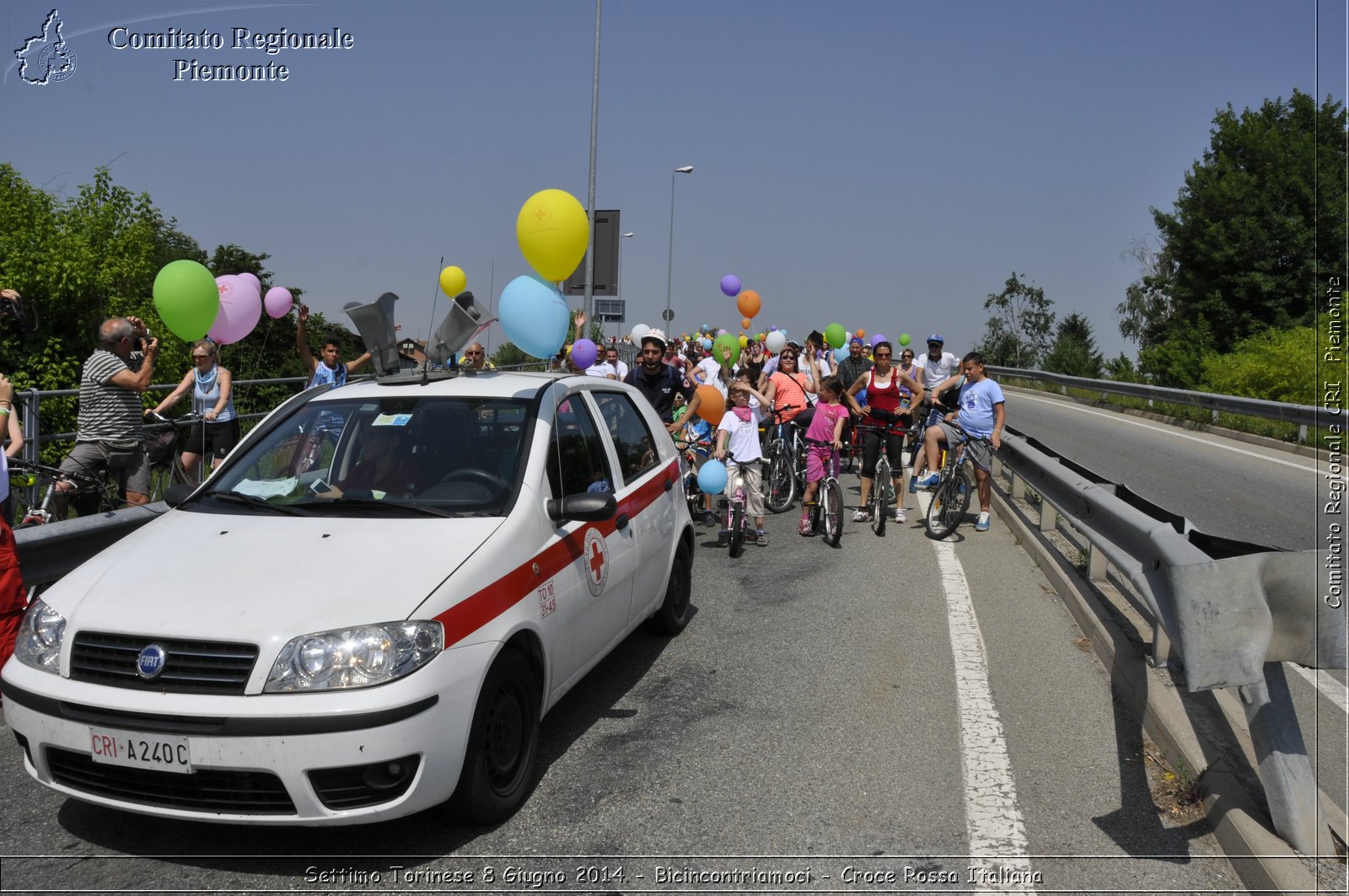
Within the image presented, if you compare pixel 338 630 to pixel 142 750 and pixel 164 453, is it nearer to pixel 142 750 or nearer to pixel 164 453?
pixel 142 750

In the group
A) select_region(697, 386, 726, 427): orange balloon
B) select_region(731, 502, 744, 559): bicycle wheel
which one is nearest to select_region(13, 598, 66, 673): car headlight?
select_region(731, 502, 744, 559): bicycle wheel

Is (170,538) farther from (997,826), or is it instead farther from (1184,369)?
(1184,369)

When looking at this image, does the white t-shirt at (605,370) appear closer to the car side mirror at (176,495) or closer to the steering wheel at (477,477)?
the car side mirror at (176,495)

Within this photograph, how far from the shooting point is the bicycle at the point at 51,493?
7.46 meters

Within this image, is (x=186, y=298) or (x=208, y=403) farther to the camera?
(x=208, y=403)

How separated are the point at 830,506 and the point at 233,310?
5.75 m

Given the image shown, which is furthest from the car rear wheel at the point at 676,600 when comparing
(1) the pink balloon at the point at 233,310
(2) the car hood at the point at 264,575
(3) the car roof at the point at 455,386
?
(1) the pink balloon at the point at 233,310

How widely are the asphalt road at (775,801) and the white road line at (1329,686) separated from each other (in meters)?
1.09

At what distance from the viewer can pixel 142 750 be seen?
3.49 meters

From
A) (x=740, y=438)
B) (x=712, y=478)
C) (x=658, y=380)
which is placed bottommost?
(x=712, y=478)

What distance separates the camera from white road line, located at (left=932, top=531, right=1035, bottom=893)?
3.83m

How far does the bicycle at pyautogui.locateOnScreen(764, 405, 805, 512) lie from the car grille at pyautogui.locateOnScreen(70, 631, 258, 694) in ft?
31.4

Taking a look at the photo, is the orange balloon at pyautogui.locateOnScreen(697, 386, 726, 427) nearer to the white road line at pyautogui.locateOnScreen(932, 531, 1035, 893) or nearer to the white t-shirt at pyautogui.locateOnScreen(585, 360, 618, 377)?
the white t-shirt at pyautogui.locateOnScreen(585, 360, 618, 377)

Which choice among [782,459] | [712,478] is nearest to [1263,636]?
[712,478]
